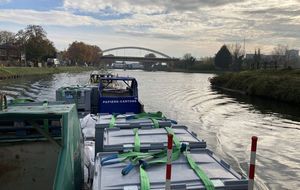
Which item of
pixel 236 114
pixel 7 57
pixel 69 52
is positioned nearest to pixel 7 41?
pixel 7 57

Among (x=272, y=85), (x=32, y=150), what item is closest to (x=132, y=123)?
(x=32, y=150)

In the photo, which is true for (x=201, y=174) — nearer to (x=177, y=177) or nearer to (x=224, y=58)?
(x=177, y=177)

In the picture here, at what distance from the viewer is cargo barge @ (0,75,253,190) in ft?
17.3

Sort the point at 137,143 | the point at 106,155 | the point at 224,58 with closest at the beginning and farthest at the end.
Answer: the point at 106,155 → the point at 137,143 → the point at 224,58

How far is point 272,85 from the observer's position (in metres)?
44.1

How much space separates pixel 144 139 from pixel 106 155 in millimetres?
951

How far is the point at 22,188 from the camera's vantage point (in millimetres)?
7590

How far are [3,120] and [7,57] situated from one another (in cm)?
11961

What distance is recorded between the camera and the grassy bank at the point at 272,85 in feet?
125

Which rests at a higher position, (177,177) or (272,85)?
(177,177)

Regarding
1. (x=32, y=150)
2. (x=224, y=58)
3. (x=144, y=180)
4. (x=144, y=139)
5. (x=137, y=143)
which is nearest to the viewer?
(x=144, y=180)

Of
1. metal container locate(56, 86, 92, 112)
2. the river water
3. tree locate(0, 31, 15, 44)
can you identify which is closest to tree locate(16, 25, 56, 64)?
tree locate(0, 31, 15, 44)

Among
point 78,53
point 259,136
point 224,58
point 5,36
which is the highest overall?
point 5,36

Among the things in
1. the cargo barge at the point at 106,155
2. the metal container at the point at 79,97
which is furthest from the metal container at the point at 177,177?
the metal container at the point at 79,97
